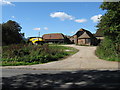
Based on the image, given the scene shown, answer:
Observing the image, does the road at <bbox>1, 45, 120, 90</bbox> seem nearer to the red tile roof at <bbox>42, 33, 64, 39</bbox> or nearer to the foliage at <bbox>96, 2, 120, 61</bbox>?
the foliage at <bbox>96, 2, 120, 61</bbox>

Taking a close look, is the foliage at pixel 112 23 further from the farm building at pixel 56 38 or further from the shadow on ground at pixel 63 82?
the farm building at pixel 56 38

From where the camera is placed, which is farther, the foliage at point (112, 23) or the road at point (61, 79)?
the foliage at point (112, 23)

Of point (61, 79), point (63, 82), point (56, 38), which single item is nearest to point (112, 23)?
point (61, 79)

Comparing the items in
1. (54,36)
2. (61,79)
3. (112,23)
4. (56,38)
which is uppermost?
(54,36)

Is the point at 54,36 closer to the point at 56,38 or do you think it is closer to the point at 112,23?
the point at 56,38

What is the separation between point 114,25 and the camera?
46.4 feet

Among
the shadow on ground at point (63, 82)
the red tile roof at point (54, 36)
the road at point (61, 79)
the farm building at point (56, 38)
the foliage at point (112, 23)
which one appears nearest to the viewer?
the shadow on ground at point (63, 82)

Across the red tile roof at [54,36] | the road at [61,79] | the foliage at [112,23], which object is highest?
the red tile roof at [54,36]

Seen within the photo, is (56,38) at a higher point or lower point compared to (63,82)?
higher

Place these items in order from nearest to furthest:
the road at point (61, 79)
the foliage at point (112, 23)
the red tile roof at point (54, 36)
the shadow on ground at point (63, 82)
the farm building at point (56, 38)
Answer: the shadow on ground at point (63, 82) → the road at point (61, 79) → the foliage at point (112, 23) → the farm building at point (56, 38) → the red tile roof at point (54, 36)

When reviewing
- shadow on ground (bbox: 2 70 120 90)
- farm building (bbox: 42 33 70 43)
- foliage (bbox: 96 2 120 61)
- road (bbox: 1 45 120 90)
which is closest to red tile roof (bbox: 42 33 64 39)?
farm building (bbox: 42 33 70 43)

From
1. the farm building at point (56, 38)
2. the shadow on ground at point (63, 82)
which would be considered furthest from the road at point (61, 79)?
the farm building at point (56, 38)

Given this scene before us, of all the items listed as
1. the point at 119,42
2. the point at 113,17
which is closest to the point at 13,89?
the point at 113,17

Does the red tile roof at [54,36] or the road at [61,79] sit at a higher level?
the red tile roof at [54,36]
